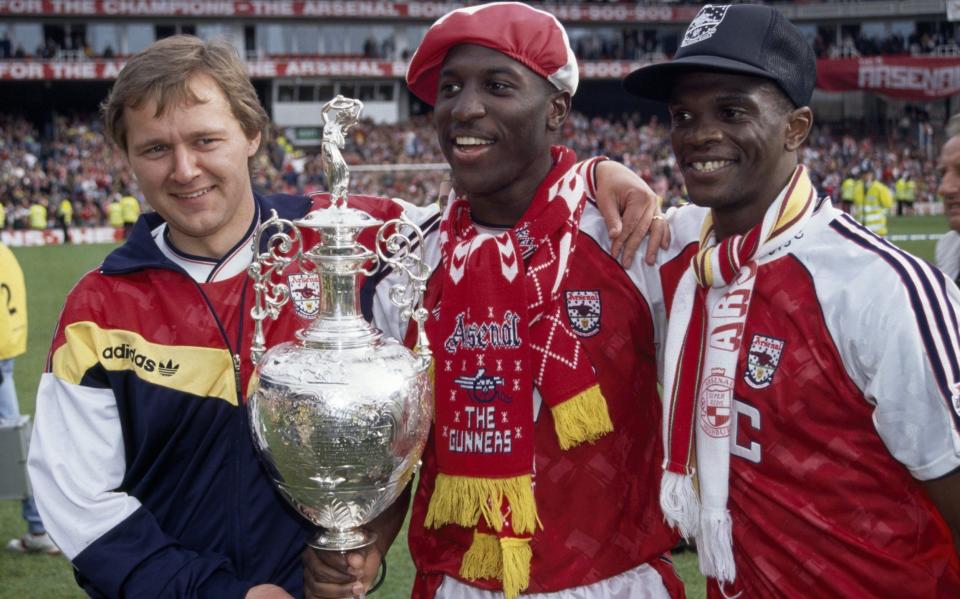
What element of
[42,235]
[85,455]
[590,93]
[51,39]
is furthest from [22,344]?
[590,93]

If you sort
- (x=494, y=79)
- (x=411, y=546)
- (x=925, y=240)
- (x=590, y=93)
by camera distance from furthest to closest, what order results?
(x=590, y=93)
(x=925, y=240)
(x=411, y=546)
(x=494, y=79)

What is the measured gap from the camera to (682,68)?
2.39m

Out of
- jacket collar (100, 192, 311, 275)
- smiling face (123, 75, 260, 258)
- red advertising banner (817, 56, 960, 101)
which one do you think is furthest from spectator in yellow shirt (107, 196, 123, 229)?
red advertising banner (817, 56, 960, 101)

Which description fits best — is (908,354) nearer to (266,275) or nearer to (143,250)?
(266,275)

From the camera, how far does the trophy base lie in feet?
7.50

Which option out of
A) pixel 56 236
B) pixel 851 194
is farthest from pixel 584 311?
pixel 851 194

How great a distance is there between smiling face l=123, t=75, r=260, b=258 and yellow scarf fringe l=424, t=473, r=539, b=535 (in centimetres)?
90

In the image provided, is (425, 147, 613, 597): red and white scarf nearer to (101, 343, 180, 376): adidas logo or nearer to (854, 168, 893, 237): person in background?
(101, 343, 180, 376): adidas logo

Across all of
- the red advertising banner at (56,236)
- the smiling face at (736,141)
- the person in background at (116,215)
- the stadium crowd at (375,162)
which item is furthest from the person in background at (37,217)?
the smiling face at (736,141)

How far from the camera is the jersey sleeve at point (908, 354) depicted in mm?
2104

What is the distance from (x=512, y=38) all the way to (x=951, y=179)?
249cm

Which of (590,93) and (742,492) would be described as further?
(590,93)

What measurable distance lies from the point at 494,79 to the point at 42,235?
25.2 m

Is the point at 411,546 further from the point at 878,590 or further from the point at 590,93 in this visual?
the point at 590,93
